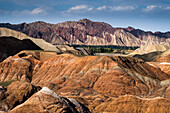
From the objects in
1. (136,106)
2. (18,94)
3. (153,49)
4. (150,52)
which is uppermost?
(153,49)

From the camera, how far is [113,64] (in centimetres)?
7556

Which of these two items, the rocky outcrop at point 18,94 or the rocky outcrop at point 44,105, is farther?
the rocky outcrop at point 18,94

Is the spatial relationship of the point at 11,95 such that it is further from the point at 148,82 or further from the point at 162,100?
the point at 148,82

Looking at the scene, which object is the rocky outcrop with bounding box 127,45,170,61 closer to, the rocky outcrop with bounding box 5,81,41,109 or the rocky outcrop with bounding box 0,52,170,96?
the rocky outcrop with bounding box 0,52,170,96

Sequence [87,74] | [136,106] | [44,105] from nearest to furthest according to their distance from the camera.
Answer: [44,105], [136,106], [87,74]

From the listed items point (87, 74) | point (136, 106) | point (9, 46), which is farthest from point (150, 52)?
point (136, 106)

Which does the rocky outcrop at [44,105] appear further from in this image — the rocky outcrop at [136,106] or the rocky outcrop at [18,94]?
the rocky outcrop at [136,106]

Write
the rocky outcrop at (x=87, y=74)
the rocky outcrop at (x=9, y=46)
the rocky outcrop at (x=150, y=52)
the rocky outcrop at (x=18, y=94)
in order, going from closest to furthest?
the rocky outcrop at (x=18, y=94) < the rocky outcrop at (x=87, y=74) < the rocky outcrop at (x=9, y=46) < the rocky outcrop at (x=150, y=52)

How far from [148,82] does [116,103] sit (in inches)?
1083

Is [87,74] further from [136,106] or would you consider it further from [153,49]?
[153,49]

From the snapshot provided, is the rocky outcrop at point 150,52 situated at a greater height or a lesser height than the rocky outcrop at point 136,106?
greater

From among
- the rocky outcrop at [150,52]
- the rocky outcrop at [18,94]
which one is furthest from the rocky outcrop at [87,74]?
the rocky outcrop at [150,52]

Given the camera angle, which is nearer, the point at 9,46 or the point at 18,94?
the point at 18,94

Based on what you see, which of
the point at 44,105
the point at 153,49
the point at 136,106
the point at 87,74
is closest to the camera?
the point at 44,105
